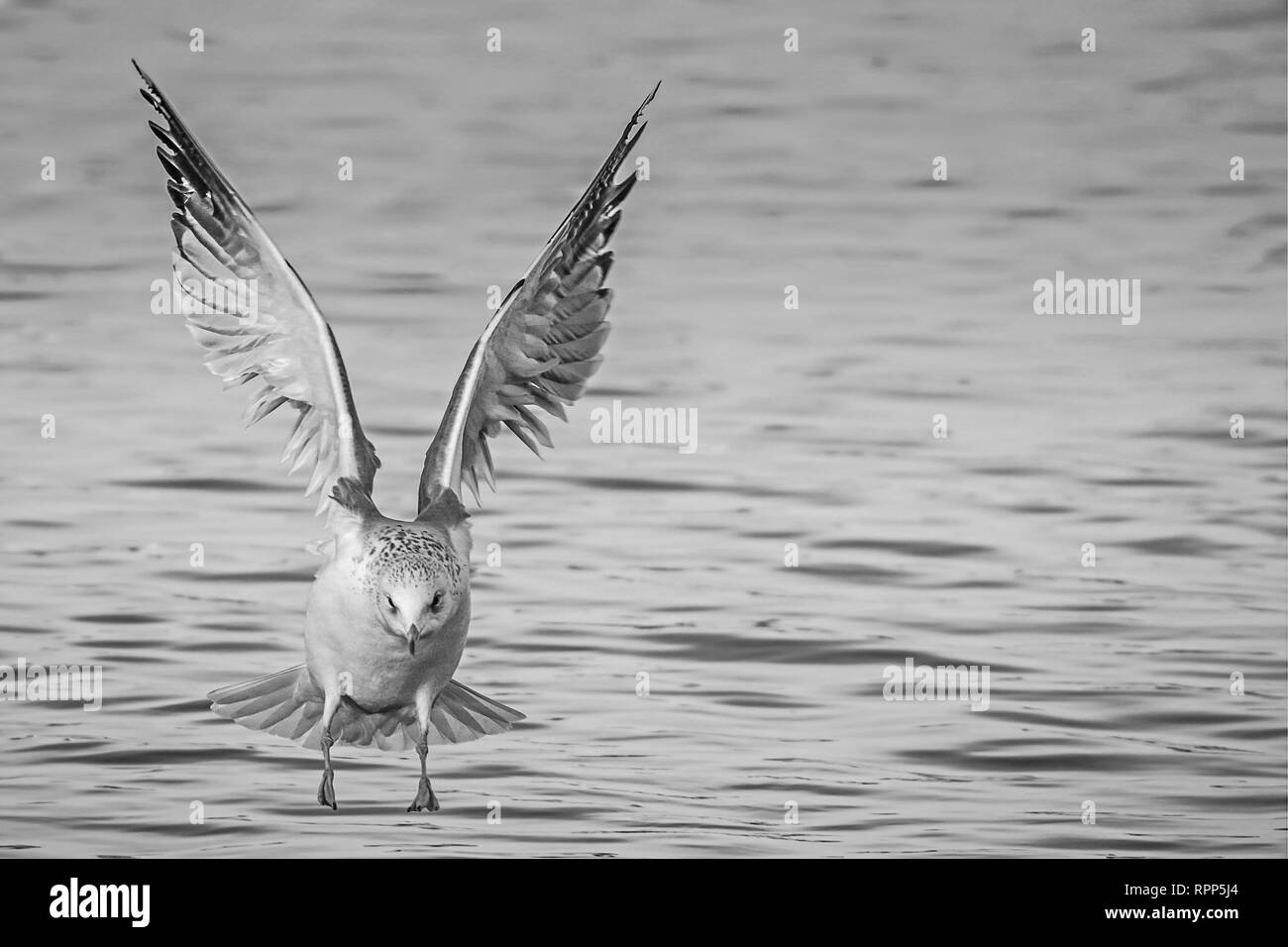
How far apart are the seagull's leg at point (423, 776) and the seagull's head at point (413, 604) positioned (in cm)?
50

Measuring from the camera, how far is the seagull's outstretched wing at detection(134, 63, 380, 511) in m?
9.55

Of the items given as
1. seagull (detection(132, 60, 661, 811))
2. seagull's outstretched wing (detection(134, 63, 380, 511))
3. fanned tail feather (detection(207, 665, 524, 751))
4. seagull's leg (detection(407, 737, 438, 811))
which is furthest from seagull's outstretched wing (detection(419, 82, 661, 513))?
seagull's leg (detection(407, 737, 438, 811))

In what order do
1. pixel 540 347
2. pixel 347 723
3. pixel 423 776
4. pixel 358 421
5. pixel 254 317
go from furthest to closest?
pixel 540 347 → pixel 254 317 → pixel 347 723 → pixel 358 421 → pixel 423 776

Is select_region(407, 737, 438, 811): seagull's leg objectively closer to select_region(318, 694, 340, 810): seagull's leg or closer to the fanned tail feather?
select_region(318, 694, 340, 810): seagull's leg

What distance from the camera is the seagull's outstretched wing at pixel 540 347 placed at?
9539mm

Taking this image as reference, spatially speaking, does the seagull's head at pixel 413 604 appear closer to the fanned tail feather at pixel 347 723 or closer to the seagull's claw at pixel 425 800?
the seagull's claw at pixel 425 800

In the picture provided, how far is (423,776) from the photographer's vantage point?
9203mm

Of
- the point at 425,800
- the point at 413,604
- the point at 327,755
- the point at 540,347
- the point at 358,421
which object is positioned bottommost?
the point at 425,800

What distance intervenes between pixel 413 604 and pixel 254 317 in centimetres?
170

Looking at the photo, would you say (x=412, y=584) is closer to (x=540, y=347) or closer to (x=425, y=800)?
(x=425, y=800)

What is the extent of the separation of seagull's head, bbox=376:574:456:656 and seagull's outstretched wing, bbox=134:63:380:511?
90 centimetres

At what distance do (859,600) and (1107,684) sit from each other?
163 centimetres

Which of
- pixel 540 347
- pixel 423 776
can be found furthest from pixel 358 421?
pixel 423 776

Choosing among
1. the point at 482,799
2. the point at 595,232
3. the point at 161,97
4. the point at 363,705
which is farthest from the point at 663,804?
the point at 161,97
